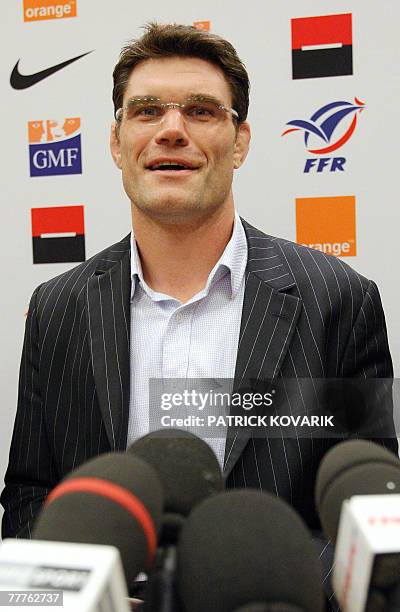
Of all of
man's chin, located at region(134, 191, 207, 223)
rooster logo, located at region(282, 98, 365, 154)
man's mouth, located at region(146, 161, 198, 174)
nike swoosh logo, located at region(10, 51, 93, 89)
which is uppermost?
nike swoosh logo, located at region(10, 51, 93, 89)

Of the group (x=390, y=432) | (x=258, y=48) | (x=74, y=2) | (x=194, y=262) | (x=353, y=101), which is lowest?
(x=390, y=432)

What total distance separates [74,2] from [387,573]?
2.13 metres

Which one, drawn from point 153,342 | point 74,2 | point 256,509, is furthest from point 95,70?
point 256,509

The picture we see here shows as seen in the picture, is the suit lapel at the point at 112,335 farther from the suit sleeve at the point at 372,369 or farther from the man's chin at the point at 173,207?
the suit sleeve at the point at 372,369

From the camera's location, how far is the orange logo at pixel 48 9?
7.45ft

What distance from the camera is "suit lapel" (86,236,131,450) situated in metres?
1.39

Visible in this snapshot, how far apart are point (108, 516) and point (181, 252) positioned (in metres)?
1.03

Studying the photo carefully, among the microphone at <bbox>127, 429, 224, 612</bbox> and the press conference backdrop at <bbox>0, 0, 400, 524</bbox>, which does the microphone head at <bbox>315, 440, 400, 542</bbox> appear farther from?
the press conference backdrop at <bbox>0, 0, 400, 524</bbox>

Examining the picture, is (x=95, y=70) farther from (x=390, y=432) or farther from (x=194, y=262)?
(x=390, y=432)

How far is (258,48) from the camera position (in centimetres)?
213

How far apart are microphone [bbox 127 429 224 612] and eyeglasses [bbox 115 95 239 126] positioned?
0.89 metres

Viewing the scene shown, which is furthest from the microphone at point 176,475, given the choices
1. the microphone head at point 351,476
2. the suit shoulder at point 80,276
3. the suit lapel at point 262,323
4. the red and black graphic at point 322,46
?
the red and black graphic at point 322,46

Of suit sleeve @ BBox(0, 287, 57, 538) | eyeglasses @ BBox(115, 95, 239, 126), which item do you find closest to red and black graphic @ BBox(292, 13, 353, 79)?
eyeglasses @ BBox(115, 95, 239, 126)

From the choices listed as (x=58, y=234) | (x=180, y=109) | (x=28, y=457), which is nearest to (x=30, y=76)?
(x=58, y=234)
